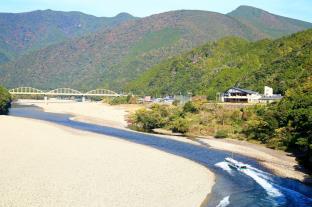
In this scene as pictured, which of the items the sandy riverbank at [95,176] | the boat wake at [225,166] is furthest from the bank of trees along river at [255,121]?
the sandy riverbank at [95,176]

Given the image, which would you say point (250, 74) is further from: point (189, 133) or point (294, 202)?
point (294, 202)

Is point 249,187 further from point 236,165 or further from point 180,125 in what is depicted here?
point 180,125

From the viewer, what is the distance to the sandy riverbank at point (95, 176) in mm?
30594

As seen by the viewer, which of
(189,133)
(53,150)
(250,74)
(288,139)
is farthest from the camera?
(250,74)

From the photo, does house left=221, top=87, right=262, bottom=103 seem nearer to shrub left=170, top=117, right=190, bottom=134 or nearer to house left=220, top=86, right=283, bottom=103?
house left=220, top=86, right=283, bottom=103

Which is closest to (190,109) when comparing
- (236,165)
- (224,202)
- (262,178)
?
(236,165)

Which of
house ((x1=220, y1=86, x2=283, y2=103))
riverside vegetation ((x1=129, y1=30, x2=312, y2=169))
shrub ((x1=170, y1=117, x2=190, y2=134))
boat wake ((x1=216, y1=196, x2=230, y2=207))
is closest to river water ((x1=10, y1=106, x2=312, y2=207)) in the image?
boat wake ((x1=216, y1=196, x2=230, y2=207))

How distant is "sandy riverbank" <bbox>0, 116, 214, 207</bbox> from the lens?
30594mm

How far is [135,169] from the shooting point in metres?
40.5

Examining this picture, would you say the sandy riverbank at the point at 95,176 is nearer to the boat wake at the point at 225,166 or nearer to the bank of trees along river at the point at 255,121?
the boat wake at the point at 225,166

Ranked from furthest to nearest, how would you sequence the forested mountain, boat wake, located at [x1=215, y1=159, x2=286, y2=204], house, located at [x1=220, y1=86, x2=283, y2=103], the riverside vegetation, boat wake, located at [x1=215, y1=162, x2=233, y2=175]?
the forested mountain, house, located at [x1=220, y1=86, x2=283, y2=103], the riverside vegetation, boat wake, located at [x1=215, y1=162, x2=233, y2=175], boat wake, located at [x1=215, y1=159, x2=286, y2=204]

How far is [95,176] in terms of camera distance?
36.9 m

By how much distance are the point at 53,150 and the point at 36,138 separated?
35.7 ft

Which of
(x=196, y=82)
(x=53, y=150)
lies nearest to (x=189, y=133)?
(x=53, y=150)
